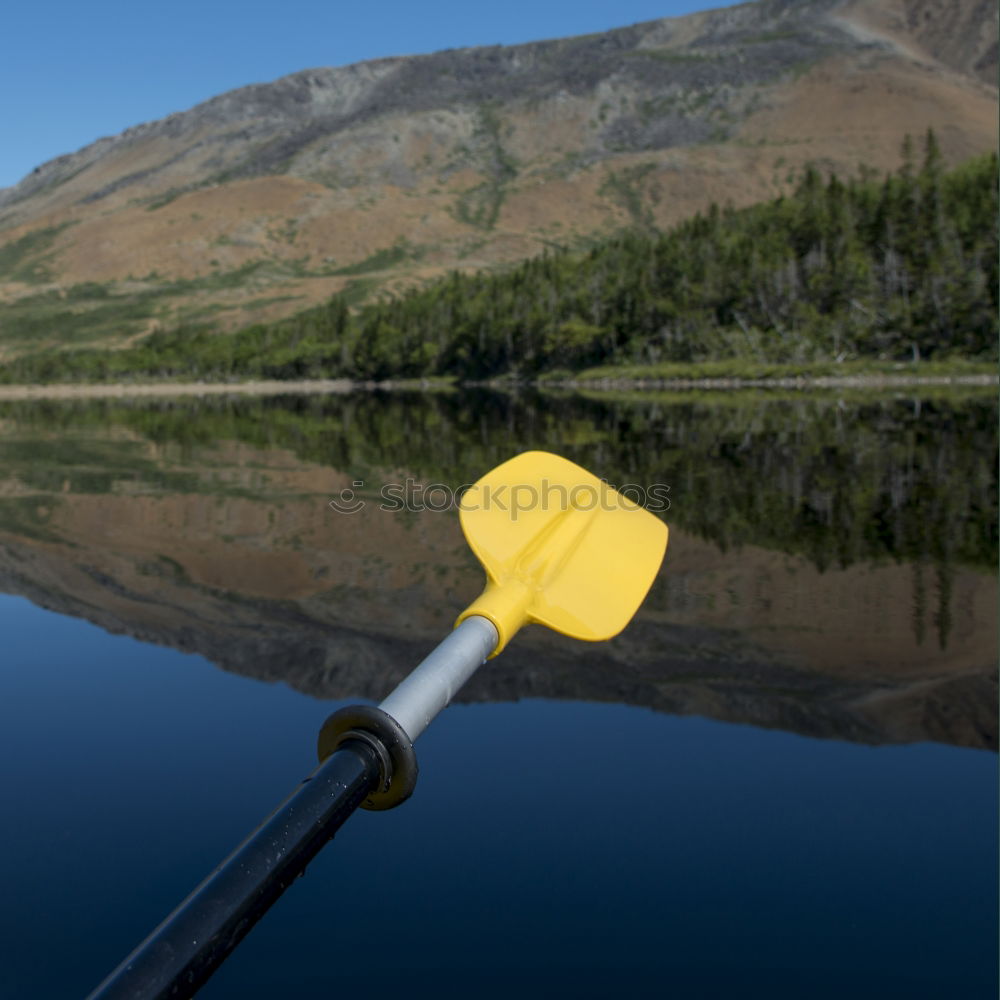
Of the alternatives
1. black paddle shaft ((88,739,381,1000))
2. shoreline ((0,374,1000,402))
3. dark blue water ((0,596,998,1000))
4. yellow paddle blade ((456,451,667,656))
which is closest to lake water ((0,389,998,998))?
dark blue water ((0,596,998,1000))

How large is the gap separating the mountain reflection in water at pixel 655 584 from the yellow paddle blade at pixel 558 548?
5.13 feet

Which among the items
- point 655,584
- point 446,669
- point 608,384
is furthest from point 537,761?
point 608,384

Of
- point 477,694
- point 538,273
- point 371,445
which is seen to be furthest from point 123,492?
point 538,273

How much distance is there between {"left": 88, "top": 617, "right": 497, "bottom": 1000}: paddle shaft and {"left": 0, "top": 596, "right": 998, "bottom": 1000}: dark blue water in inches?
49.9

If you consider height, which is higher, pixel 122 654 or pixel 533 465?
pixel 533 465

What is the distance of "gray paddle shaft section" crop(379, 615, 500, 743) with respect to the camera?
2825 mm

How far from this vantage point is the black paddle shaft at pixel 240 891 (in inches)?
75.9

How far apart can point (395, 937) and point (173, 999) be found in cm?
187

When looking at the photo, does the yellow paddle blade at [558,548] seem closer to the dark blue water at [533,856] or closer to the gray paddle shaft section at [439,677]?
the gray paddle shaft section at [439,677]

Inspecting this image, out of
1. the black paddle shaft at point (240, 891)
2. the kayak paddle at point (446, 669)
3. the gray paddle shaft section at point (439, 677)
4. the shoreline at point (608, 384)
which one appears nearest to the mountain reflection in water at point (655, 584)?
the kayak paddle at point (446, 669)

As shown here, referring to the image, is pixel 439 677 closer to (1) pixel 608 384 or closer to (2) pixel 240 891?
(2) pixel 240 891

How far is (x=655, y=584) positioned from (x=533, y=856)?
4.89 metres

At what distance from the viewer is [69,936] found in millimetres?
3639

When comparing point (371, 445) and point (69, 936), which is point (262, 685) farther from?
point (371, 445)
